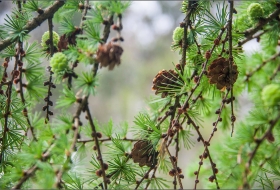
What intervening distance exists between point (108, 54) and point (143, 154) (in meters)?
0.21

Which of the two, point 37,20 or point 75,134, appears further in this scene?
point 37,20

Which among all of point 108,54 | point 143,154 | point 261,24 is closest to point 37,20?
point 108,54

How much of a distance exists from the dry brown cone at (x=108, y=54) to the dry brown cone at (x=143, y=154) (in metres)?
0.18

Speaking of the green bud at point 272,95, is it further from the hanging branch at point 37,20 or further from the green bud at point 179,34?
the hanging branch at point 37,20

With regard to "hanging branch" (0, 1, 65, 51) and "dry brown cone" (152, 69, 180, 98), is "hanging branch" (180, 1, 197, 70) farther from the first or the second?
"hanging branch" (0, 1, 65, 51)

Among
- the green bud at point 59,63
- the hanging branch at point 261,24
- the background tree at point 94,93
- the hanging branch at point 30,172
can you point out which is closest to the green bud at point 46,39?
the background tree at point 94,93

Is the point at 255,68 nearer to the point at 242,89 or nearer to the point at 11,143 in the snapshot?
the point at 242,89

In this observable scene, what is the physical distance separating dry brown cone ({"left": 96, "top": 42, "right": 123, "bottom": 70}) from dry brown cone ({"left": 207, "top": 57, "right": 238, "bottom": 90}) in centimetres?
20

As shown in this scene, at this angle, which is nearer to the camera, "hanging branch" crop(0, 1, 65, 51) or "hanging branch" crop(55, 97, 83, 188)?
"hanging branch" crop(55, 97, 83, 188)

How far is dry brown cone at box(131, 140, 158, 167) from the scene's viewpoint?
586mm

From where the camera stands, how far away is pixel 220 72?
0.59 meters

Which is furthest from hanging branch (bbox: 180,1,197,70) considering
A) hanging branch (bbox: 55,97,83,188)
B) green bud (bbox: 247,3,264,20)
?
hanging branch (bbox: 55,97,83,188)

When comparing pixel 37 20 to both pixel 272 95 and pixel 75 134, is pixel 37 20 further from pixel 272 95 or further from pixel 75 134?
pixel 272 95

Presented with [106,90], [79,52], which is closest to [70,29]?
[79,52]
